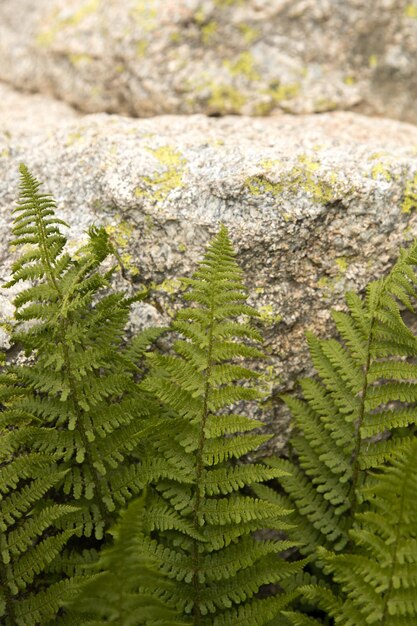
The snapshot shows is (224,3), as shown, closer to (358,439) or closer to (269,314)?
(269,314)

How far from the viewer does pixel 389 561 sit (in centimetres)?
238

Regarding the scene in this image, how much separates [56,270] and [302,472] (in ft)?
5.78

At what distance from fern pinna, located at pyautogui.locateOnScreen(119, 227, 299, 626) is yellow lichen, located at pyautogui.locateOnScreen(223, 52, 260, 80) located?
2.10 metres

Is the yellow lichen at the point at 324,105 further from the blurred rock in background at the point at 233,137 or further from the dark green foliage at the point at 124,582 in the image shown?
the dark green foliage at the point at 124,582

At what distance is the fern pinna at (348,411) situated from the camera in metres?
3.08

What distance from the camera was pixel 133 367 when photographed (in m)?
3.12

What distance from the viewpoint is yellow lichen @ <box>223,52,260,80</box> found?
14.9ft

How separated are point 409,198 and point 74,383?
7.22 feet

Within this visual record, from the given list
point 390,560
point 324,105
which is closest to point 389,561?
point 390,560

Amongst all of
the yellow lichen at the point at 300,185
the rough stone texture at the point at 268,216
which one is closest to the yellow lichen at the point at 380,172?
the rough stone texture at the point at 268,216

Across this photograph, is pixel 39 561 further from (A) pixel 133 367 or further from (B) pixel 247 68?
(B) pixel 247 68

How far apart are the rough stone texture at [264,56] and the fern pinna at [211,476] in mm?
2034

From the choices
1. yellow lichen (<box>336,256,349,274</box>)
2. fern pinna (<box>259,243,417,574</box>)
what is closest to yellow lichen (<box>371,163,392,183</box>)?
yellow lichen (<box>336,256,349,274</box>)

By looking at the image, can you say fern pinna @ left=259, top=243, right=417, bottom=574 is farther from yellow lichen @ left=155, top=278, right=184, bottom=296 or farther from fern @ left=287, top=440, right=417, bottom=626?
yellow lichen @ left=155, top=278, right=184, bottom=296
